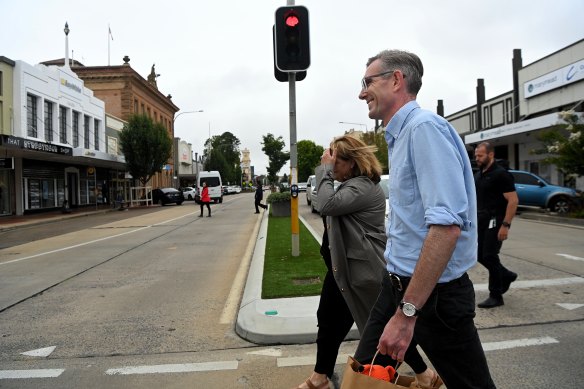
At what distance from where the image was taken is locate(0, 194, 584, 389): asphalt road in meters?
3.75

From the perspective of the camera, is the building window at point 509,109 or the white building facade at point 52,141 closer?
the white building facade at point 52,141

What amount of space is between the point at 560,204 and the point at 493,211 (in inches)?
555

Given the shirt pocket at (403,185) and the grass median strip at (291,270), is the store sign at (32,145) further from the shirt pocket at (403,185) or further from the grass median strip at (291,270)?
the shirt pocket at (403,185)

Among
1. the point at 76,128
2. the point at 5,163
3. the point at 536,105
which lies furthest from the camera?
the point at 76,128

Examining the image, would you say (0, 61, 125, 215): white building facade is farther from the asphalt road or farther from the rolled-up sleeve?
the rolled-up sleeve

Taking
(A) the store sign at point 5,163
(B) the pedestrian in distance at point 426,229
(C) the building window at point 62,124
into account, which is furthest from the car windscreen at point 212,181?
(B) the pedestrian in distance at point 426,229

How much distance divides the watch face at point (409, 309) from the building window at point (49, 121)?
100 ft

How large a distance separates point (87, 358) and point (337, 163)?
118 inches

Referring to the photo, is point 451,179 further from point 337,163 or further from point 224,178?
point 224,178

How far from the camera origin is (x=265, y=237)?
475 inches

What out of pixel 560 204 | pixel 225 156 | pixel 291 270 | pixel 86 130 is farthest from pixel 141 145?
pixel 225 156

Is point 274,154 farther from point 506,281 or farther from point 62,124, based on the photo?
point 506,281

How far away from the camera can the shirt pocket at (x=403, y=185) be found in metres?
1.84

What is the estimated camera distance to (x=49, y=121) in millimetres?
28922
